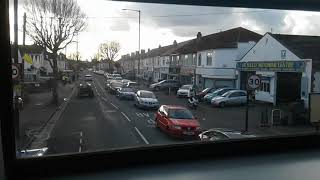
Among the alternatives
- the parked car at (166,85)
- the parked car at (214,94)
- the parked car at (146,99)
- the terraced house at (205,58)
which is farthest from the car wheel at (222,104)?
the parked car at (146,99)

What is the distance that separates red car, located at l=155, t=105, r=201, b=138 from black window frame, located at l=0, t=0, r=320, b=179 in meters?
0.57

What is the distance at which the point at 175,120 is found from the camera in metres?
2.96

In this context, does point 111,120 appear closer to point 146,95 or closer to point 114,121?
point 114,121

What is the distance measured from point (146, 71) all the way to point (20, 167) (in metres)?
2.15

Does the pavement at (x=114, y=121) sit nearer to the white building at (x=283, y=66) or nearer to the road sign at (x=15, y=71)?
the white building at (x=283, y=66)

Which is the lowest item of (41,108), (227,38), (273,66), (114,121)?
(114,121)

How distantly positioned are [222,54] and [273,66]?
46 cm

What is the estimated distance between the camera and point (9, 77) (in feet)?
4.94

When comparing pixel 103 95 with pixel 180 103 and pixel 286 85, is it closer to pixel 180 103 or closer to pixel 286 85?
pixel 180 103

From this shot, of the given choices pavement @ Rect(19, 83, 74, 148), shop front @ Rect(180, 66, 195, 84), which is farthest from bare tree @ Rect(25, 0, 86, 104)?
shop front @ Rect(180, 66, 195, 84)

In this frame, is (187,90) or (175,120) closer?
(175,120)

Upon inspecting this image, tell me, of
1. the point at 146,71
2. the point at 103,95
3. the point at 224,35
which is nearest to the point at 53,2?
the point at 103,95

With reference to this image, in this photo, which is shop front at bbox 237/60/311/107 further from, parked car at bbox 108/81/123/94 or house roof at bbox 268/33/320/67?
parked car at bbox 108/81/123/94

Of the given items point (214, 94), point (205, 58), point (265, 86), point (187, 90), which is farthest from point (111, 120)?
point (265, 86)
